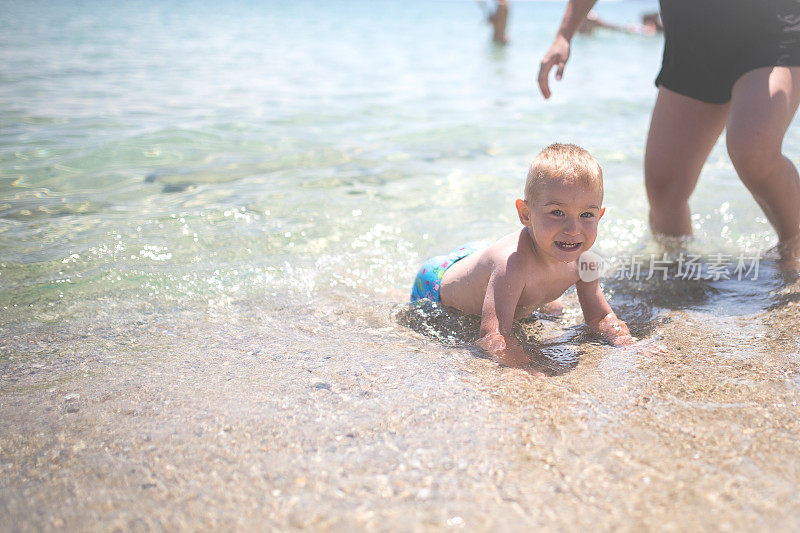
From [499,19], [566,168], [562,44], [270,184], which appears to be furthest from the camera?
[499,19]

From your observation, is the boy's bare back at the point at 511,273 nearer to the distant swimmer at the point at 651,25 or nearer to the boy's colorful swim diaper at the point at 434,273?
the boy's colorful swim diaper at the point at 434,273

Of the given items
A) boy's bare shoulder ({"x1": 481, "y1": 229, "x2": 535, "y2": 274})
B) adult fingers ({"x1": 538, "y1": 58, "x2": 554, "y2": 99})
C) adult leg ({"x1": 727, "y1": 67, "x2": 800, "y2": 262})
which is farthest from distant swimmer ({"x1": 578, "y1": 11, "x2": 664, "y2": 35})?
boy's bare shoulder ({"x1": 481, "y1": 229, "x2": 535, "y2": 274})

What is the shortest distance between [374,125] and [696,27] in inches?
175

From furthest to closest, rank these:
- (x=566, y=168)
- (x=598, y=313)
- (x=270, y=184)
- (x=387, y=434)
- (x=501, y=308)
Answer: (x=270, y=184) < (x=598, y=313) < (x=501, y=308) < (x=566, y=168) < (x=387, y=434)

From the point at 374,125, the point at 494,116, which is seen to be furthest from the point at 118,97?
the point at 494,116

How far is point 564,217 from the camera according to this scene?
2359mm

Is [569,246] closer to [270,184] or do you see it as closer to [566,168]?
[566,168]

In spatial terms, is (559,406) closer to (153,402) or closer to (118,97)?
(153,402)

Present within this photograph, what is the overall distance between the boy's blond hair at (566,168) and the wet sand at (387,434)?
2.21 feet

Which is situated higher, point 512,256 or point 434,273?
point 512,256

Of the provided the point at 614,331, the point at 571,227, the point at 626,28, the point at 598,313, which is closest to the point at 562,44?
the point at 571,227

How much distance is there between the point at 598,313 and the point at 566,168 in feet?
2.37

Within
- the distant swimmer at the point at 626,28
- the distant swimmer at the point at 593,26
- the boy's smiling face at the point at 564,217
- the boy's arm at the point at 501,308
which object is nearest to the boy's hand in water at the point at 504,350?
the boy's arm at the point at 501,308

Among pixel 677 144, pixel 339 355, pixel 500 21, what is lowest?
pixel 339 355
